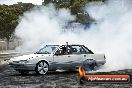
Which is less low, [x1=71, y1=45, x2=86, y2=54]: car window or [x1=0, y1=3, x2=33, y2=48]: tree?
[x1=0, y1=3, x2=33, y2=48]: tree

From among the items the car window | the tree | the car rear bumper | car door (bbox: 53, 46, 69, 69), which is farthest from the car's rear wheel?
the tree

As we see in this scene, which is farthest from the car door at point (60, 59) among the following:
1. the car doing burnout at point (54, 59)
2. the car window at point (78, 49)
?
the car window at point (78, 49)

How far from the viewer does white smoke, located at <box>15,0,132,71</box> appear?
83.4 ft

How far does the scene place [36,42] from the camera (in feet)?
181

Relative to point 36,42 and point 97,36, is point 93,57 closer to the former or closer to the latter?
point 97,36

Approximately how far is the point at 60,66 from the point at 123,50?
7.15 m

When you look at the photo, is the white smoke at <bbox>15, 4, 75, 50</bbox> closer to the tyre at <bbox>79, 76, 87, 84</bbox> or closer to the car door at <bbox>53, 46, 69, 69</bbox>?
the car door at <bbox>53, 46, 69, 69</bbox>

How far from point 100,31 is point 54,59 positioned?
676 inches

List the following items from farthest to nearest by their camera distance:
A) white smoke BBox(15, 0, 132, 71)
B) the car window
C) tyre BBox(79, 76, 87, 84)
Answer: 1. white smoke BBox(15, 0, 132, 71)
2. the car window
3. tyre BBox(79, 76, 87, 84)

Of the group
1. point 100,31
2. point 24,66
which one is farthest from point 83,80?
point 100,31

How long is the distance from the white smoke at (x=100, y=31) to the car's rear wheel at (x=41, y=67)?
125 inches

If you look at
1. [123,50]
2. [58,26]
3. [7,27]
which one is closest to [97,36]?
[123,50]

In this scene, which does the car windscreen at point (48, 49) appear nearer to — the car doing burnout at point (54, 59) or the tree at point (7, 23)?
the car doing burnout at point (54, 59)

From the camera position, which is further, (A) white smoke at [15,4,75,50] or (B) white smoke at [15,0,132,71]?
(A) white smoke at [15,4,75,50]
